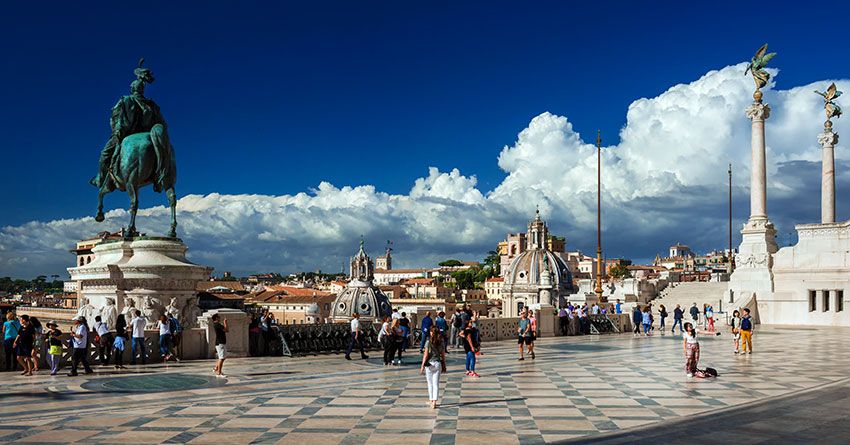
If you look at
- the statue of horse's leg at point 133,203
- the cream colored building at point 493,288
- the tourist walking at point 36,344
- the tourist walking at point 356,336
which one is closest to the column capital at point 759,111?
the tourist walking at point 356,336

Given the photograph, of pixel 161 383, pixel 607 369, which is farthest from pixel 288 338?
pixel 607 369

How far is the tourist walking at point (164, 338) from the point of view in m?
17.7

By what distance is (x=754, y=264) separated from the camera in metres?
38.2

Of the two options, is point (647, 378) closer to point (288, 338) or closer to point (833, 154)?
point (288, 338)

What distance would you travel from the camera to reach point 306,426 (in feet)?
34.2

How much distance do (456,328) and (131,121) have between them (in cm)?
1109

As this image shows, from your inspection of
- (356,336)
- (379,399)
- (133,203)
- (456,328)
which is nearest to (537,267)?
(456,328)

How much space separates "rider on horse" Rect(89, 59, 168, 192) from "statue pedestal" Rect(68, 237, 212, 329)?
197 cm

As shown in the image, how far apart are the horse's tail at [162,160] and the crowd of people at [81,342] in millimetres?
4026

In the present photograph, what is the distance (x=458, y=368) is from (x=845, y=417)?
8609mm

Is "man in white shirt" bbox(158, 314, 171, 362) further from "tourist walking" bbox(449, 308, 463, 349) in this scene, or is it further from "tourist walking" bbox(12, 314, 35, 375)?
"tourist walking" bbox(449, 308, 463, 349)

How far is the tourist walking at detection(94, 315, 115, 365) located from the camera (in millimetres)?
16875

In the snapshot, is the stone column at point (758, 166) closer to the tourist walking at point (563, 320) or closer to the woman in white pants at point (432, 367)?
the tourist walking at point (563, 320)

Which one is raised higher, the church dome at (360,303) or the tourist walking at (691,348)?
the tourist walking at (691,348)
